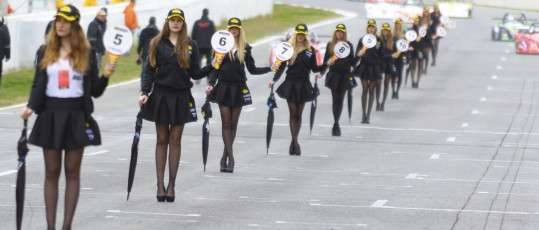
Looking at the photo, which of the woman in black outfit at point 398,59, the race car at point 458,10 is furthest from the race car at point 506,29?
the woman in black outfit at point 398,59

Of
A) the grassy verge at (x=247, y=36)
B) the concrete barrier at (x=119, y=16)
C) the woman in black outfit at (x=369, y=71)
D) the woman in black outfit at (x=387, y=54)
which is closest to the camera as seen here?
the woman in black outfit at (x=369, y=71)

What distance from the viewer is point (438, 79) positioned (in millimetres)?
33500

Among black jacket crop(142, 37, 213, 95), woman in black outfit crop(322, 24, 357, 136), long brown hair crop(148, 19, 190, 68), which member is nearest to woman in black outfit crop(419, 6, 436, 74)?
woman in black outfit crop(322, 24, 357, 136)

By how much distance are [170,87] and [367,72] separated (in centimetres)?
1070

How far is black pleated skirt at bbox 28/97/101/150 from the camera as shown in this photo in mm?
8703

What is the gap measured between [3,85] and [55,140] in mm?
17734

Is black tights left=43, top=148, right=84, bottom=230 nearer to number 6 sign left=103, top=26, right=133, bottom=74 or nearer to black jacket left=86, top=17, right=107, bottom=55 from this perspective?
number 6 sign left=103, top=26, right=133, bottom=74

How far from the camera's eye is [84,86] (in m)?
8.74

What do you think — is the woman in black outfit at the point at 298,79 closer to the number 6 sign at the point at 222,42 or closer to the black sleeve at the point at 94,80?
the number 6 sign at the point at 222,42

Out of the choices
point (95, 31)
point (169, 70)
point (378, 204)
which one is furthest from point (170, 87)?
point (95, 31)

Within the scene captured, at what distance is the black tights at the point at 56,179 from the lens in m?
8.77

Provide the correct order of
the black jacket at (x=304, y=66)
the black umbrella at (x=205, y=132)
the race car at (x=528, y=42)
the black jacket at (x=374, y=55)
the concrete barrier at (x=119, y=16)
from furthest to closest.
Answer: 1. the race car at (x=528, y=42)
2. the concrete barrier at (x=119, y=16)
3. the black jacket at (x=374, y=55)
4. the black jacket at (x=304, y=66)
5. the black umbrella at (x=205, y=132)

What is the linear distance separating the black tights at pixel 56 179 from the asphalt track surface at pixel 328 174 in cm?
93

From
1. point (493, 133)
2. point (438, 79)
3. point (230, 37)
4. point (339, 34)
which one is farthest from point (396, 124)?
point (438, 79)
